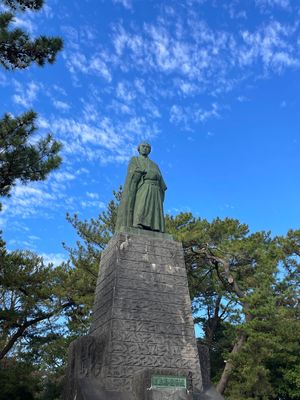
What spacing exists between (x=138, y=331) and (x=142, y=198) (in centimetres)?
248

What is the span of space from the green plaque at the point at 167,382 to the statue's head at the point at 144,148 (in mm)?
4347

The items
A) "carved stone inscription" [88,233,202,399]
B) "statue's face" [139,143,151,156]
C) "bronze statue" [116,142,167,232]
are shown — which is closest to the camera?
"carved stone inscription" [88,233,202,399]

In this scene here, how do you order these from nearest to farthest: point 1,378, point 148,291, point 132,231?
point 148,291 → point 132,231 → point 1,378

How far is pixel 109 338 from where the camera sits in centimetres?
631

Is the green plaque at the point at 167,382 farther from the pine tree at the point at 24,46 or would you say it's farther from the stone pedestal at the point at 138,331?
the pine tree at the point at 24,46

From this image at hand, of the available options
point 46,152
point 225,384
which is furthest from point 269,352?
point 46,152

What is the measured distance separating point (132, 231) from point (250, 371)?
27.9 ft

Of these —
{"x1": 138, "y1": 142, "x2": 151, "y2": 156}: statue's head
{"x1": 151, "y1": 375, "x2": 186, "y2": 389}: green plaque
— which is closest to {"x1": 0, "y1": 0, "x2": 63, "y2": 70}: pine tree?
{"x1": 138, "y1": 142, "x2": 151, "y2": 156}: statue's head

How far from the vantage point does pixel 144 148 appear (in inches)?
340

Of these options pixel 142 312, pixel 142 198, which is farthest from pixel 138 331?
pixel 142 198

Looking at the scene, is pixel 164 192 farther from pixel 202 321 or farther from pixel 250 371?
pixel 202 321

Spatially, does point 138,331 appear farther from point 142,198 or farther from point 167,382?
point 142,198

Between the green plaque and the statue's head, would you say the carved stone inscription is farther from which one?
the statue's head

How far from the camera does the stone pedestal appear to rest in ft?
19.1
